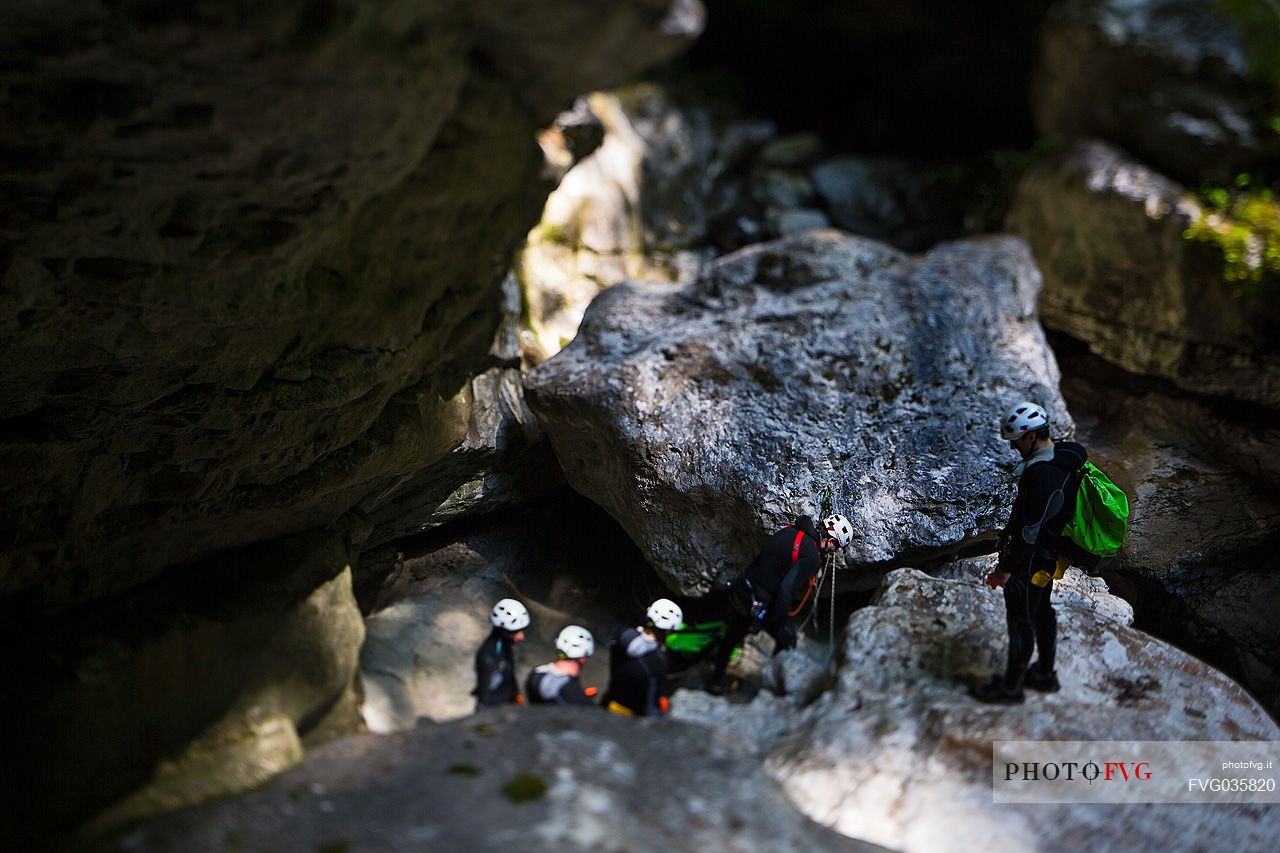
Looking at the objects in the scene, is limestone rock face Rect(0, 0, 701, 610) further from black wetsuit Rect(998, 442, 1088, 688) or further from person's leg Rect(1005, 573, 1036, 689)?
person's leg Rect(1005, 573, 1036, 689)

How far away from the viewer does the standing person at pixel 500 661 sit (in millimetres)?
6414

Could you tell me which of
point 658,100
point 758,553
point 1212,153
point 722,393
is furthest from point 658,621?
point 658,100

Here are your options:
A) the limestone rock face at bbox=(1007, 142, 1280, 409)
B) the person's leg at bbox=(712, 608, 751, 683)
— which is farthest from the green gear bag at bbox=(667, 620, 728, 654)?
the limestone rock face at bbox=(1007, 142, 1280, 409)

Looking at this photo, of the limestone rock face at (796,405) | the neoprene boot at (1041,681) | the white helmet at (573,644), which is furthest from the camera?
the limestone rock face at (796,405)

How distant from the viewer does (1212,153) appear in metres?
11.7

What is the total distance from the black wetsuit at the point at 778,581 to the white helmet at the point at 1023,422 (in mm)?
1834

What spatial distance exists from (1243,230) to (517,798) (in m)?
11.0

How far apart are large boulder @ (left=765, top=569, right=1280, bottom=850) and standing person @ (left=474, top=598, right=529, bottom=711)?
6.56ft

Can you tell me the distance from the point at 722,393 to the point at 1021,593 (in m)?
3.40

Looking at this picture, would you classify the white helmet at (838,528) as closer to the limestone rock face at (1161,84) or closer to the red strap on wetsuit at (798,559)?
the red strap on wetsuit at (798,559)

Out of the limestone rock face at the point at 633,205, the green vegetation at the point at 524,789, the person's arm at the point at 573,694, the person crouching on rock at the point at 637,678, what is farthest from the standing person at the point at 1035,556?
the limestone rock face at the point at 633,205

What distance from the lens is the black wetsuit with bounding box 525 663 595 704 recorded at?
6.27m

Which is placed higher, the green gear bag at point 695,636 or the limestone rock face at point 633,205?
the limestone rock face at point 633,205

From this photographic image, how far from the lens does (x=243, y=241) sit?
434cm
